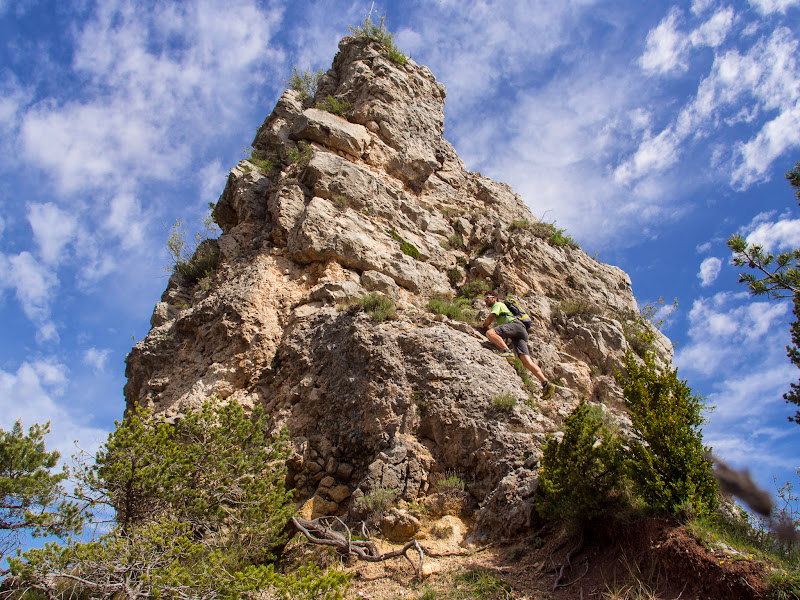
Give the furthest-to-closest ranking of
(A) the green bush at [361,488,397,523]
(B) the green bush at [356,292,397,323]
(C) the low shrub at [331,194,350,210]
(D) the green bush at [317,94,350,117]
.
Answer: (D) the green bush at [317,94,350,117] < (C) the low shrub at [331,194,350,210] < (B) the green bush at [356,292,397,323] < (A) the green bush at [361,488,397,523]

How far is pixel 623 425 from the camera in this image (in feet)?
33.0

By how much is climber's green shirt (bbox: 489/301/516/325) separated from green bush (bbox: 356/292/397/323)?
266 cm

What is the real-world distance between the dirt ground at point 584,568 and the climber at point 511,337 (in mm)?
4279

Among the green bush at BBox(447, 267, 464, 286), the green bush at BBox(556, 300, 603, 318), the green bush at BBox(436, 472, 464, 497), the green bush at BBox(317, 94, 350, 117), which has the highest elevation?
the green bush at BBox(317, 94, 350, 117)

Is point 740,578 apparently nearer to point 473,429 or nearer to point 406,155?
point 473,429

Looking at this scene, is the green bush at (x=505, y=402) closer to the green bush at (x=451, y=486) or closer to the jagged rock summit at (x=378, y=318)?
the jagged rock summit at (x=378, y=318)

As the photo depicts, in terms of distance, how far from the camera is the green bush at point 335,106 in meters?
18.5

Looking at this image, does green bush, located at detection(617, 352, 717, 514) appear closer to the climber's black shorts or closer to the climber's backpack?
the climber's black shorts

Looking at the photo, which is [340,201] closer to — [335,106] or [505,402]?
[335,106]

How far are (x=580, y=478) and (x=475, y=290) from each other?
847cm

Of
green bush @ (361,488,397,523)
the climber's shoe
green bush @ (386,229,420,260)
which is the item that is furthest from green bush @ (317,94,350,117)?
green bush @ (361,488,397,523)

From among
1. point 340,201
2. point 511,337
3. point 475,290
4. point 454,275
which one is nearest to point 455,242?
point 454,275

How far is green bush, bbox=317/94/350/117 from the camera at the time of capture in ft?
60.8

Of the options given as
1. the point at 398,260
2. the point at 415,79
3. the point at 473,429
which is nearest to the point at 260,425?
the point at 473,429
